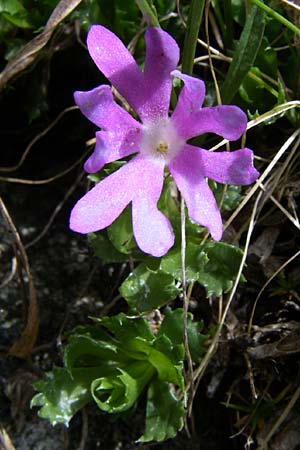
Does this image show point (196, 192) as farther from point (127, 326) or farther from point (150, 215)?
point (127, 326)

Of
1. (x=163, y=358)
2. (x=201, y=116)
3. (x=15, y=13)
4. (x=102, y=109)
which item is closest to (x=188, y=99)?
(x=201, y=116)

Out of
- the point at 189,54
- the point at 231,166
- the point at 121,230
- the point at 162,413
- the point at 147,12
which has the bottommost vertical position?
the point at 162,413

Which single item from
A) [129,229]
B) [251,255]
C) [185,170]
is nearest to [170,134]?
[185,170]

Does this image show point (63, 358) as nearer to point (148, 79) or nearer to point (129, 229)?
point (129, 229)

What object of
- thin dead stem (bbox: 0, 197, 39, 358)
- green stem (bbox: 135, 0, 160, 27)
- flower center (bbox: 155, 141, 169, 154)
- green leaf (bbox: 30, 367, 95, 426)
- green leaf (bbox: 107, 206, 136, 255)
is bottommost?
green leaf (bbox: 30, 367, 95, 426)

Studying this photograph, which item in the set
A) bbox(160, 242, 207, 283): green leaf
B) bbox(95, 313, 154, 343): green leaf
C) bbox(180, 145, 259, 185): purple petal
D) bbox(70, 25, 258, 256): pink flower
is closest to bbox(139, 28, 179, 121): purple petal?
bbox(70, 25, 258, 256): pink flower

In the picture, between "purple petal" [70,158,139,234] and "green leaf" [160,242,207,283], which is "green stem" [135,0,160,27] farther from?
"green leaf" [160,242,207,283]
